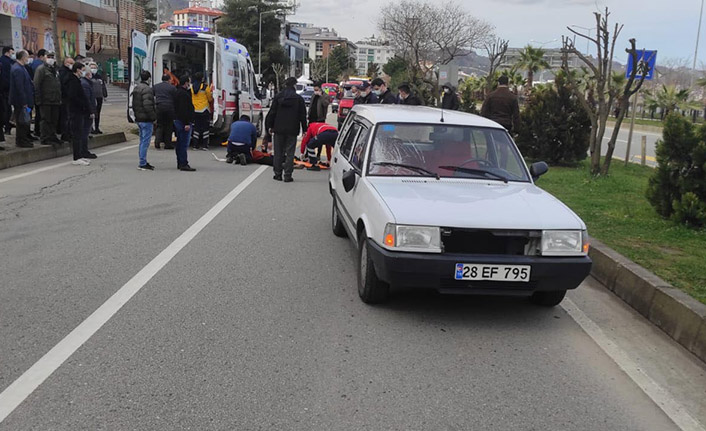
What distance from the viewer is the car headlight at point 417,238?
4738 millimetres

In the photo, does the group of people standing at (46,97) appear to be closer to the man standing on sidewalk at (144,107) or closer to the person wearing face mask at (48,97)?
the person wearing face mask at (48,97)

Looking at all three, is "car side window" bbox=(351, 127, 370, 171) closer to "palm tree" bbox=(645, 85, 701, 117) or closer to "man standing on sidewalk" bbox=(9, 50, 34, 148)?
"man standing on sidewalk" bbox=(9, 50, 34, 148)

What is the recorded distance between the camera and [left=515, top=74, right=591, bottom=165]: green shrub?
576 inches

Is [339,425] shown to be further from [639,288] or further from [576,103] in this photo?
[576,103]

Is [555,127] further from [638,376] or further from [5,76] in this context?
[5,76]

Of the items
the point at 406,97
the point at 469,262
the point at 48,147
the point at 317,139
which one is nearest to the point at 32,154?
the point at 48,147

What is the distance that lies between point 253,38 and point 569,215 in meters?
80.4

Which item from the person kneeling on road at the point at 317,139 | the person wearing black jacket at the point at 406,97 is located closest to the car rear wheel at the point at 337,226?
the person kneeling on road at the point at 317,139

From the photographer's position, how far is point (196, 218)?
8.40 metres

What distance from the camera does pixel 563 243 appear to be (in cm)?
486

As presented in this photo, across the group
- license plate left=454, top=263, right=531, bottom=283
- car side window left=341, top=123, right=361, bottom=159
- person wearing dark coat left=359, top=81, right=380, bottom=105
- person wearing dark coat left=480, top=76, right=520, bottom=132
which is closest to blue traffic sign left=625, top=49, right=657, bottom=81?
person wearing dark coat left=480, top=76, right=520, bottom=132

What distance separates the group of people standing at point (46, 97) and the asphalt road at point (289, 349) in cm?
553

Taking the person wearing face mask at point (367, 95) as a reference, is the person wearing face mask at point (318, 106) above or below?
below

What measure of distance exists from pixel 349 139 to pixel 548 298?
3024 millimetres
